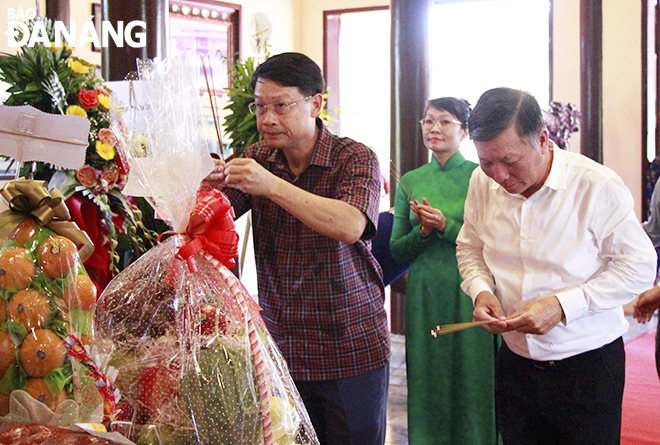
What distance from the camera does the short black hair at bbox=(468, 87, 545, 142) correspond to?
1503 millimetres

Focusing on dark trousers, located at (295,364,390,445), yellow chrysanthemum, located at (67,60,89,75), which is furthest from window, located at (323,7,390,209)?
dark trousers, located at (295,364,390,445)

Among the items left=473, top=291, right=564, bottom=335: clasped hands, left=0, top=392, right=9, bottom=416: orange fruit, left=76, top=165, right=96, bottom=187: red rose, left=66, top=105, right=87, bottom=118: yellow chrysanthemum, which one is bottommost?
left=473, top=291, right=564, bottom=335: clasped hands

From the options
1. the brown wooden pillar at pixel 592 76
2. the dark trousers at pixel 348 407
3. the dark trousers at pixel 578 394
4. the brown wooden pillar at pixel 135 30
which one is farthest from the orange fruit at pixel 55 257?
the brown wooden pillar at pixel 592 76

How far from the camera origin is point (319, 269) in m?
1.63

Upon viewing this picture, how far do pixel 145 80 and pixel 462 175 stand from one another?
6.44 ft

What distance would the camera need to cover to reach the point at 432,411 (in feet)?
8.79

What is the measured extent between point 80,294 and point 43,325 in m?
0.06

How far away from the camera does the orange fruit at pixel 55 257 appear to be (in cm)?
79

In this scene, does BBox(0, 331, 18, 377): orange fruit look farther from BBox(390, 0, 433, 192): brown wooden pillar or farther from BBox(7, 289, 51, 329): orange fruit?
BBox(390, 0, 433, 192): brown wooden pillar

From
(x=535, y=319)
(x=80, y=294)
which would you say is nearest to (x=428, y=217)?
(x=535, y=319)

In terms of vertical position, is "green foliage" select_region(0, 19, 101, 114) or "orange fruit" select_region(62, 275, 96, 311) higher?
"green foliage" select_region(0, 19, 101, 114)

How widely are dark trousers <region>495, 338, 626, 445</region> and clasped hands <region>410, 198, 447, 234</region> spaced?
2.90 ft

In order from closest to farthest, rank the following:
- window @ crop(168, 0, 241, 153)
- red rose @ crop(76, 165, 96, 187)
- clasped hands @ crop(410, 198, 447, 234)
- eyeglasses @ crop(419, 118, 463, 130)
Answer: red rose @ crop(76, 165, 96, 187), clasped hands @ crop(410, 198, 447, 234), eyeglasses @ crop(419, 118, 463, 130), window @ crop(168, 0, 241, 153)

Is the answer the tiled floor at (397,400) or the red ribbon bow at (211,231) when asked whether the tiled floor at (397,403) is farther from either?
the red ribbon bow at (211,231)
